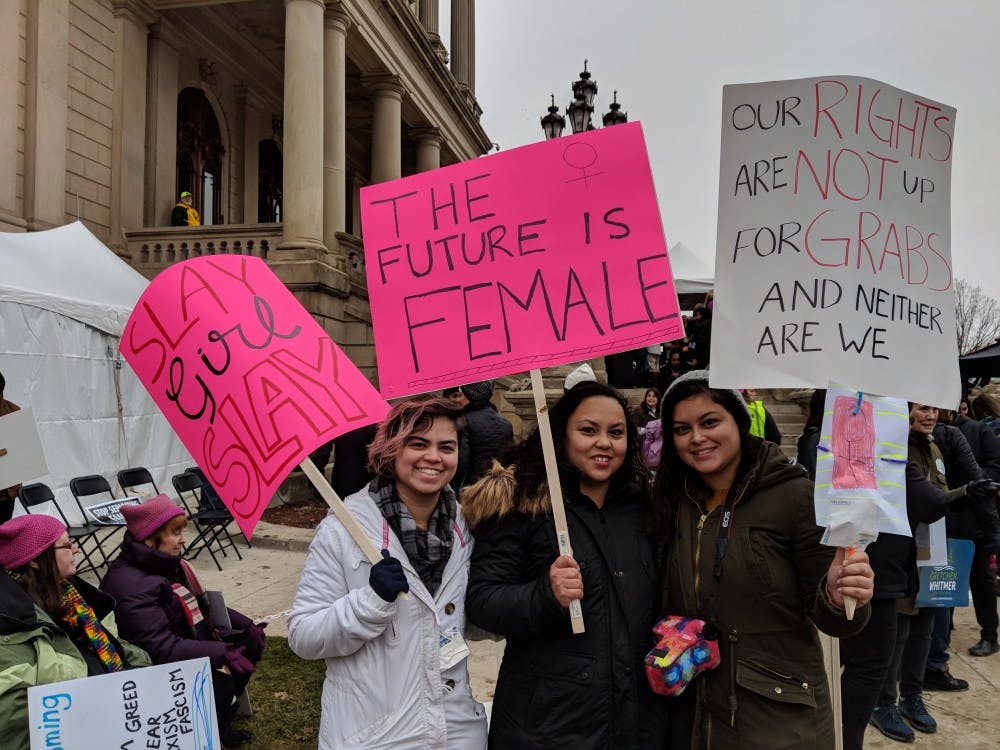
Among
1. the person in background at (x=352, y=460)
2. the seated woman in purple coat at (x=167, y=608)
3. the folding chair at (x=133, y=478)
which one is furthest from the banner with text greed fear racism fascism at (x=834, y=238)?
the folding chair at (x=133, y=478)

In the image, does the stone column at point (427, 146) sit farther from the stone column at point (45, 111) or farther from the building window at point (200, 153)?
the stone column at point (45, 111)

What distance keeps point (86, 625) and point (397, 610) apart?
1.47 metres

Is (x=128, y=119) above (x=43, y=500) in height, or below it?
above

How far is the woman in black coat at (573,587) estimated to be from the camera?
196 centimetres

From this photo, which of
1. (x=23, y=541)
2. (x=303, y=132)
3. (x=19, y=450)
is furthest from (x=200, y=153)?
(x=23, y=541)

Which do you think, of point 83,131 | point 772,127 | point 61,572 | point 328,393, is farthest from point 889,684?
point 83,131

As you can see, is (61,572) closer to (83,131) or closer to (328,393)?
(328,393)

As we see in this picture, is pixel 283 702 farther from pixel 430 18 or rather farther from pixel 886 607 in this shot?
pixel 430 18

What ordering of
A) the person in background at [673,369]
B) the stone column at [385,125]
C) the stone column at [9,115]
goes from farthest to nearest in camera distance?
the stone column at [385,125] → the stone column at [9,115] → the person in background at [673,369]

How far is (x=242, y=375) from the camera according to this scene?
220cm

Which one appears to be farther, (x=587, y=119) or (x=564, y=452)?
(x=587, y=119)

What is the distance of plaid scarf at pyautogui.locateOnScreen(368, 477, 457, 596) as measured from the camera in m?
2.09

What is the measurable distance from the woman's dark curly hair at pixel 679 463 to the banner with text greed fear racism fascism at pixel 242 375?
0.92 metres

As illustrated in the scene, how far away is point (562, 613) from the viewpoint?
6.41 feet
